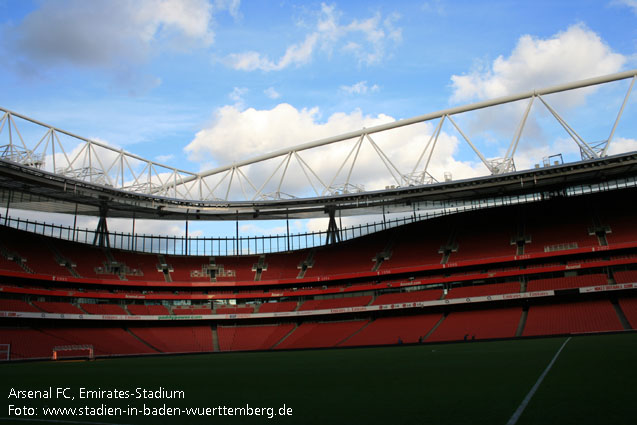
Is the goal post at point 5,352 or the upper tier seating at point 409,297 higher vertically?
the upper tier seating at point 409,297

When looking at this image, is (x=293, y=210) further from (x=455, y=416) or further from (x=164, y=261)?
(x=455, y=416)

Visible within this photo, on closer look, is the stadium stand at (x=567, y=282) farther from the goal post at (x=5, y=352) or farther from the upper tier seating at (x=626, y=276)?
the goal post at (x=5, y=352)

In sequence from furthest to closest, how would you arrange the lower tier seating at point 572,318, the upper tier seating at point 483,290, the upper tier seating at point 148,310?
the upper tier seating at point 148,310 → the upper tier seating at point 483,290 → the lower tier seating at point 572,318

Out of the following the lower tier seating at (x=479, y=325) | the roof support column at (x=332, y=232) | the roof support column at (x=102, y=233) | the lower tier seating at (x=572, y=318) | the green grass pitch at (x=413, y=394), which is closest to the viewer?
the green grass pitch at (x=413, y=394)

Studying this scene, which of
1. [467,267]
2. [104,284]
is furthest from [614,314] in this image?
[104,284]

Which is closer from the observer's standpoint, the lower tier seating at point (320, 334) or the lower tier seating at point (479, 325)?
the lower tier seating at point (479, 325)

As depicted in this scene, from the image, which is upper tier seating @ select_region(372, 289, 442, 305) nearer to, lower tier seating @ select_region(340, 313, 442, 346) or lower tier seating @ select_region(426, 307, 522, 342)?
lower tier seating @ select_region(340, 313, 442, 346)

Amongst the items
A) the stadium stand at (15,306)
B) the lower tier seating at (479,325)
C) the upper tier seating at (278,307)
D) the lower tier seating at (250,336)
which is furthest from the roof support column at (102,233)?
the lower tier seating at (479,325)

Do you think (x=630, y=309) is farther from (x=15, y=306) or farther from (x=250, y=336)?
(x=15, y=306)

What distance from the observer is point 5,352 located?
45156mm

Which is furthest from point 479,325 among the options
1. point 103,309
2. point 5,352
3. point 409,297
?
point 5,352

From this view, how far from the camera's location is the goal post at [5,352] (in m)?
44.2

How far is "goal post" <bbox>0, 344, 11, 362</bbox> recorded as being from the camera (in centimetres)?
4417

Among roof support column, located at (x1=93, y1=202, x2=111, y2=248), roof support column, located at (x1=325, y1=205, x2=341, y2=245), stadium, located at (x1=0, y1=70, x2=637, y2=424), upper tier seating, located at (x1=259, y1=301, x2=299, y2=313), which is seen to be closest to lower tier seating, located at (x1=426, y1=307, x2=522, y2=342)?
stadium, located at (x1=0, y1=70, x2=637, y2=424)
